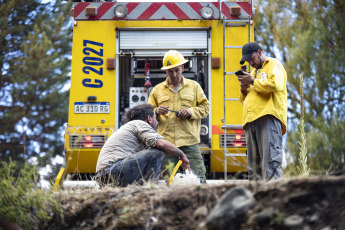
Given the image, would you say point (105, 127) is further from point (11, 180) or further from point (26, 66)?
point (26, 66)

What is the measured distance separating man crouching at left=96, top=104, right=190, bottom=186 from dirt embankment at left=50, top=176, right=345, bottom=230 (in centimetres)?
112

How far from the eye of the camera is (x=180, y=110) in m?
6.94

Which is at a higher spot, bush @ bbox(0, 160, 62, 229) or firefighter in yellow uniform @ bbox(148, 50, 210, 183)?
firefighter in yellow uniform @ bbox(148, 50, 210, 183)

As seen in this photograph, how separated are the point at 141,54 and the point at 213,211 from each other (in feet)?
15.3

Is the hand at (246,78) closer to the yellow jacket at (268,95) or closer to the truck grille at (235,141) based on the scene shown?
the yellow jacket at (268,95)

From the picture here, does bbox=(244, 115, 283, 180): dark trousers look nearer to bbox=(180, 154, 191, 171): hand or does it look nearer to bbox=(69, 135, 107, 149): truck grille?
bbox=(180, 154, 191, 171): hand

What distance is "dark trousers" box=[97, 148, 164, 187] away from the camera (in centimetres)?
550

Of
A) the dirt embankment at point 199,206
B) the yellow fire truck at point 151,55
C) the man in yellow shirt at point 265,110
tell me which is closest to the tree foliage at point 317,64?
the yellow fire truck at point 151,55

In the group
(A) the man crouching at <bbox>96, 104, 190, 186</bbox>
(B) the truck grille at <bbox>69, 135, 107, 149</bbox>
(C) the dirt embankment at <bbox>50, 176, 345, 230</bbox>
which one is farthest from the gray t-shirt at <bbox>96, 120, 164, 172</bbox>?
(B) the truck grille at <bbox>69, 135, 107, 149</bbox>

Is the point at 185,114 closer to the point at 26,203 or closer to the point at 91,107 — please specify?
the point at 91,107

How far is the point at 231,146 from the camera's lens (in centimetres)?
762

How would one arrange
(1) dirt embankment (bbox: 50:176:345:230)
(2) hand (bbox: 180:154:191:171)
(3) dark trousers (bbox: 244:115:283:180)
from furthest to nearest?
(2) hand (bbox: 180:154:191:171)
(3) dark trousers (bbox: 244:115:283:180)
(1) dirt embankment (bbox: 50:176:345:230)

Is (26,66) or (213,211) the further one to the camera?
(26,66)

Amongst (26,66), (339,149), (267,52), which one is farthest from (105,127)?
(267,52)
